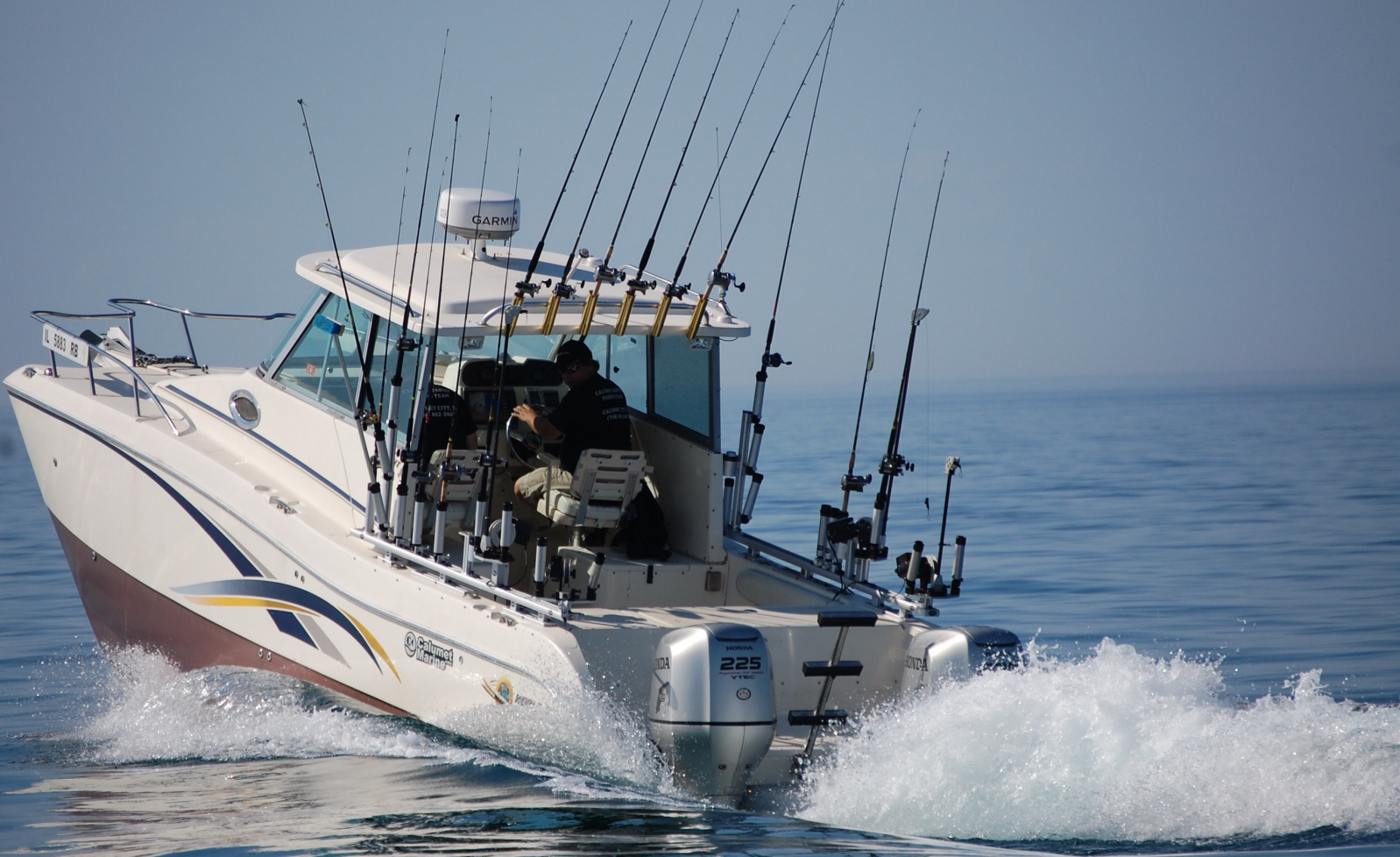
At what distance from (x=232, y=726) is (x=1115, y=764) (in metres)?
3.60

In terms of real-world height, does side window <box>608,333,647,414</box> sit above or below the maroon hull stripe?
above

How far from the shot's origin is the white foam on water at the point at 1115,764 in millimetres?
4211

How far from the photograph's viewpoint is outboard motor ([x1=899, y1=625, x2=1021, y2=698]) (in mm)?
4871

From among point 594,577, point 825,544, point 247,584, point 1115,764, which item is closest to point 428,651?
point 594,577

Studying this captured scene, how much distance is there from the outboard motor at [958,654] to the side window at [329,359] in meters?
2.62

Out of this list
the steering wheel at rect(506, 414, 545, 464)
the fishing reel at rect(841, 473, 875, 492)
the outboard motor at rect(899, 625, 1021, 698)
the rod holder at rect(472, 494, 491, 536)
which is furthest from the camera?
the steering wheel at rect(506, 414, 545, 464)

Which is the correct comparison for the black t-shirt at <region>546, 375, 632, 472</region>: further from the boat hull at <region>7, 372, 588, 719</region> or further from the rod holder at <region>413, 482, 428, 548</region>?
the boat hull at <region>7, 372, 588, 719</region>

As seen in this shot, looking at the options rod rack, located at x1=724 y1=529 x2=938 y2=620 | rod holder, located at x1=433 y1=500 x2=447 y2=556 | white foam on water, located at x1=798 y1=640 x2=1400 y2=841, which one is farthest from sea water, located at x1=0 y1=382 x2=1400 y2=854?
rod holder, located at x1=433 y1=500 x2=447 y2=556

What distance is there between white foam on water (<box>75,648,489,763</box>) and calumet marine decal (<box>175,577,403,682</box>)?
0.24m

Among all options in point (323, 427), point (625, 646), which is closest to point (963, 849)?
point (625, 646)

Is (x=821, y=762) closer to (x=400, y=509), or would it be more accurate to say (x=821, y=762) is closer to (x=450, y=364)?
→ (x=400, y=509)

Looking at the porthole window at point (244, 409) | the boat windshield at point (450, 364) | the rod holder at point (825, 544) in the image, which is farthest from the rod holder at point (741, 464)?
the porthole window at point (244, 409)


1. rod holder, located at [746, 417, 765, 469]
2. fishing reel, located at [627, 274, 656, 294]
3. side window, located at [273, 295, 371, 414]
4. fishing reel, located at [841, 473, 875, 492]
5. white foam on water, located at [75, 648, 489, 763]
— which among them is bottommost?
white foam on water, located at [75, 648, 489, 763]

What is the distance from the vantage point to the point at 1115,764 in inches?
171
